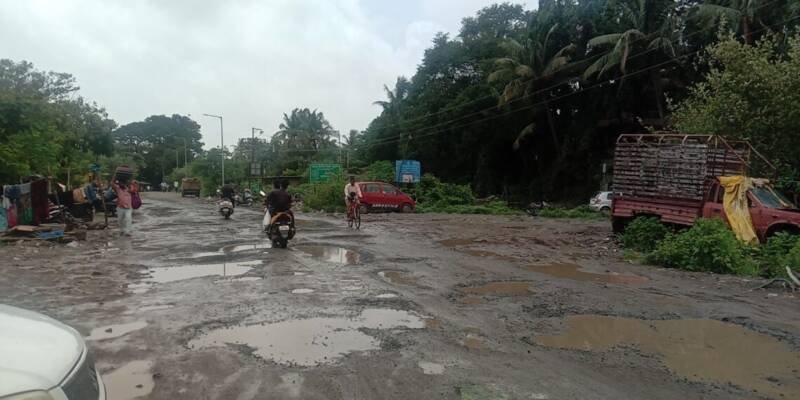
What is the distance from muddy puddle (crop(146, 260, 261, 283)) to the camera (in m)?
8.63

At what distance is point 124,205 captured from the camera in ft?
47.7

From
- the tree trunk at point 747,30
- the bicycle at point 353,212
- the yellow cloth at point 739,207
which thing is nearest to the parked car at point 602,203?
the tree trunk at point 747,30

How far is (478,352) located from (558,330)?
4.06 feet

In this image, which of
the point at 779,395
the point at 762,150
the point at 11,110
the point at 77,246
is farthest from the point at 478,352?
the point at 11,110

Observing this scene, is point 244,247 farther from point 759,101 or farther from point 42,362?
point 759,101

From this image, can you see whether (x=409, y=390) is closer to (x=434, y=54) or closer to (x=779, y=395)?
(x=779, y=395)

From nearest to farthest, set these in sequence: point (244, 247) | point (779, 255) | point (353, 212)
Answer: point (779, 255)
point (244, 247)
point (353, 212)

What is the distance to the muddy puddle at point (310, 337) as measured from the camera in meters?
4.82

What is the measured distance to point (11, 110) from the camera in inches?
667

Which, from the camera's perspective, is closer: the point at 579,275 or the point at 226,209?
the point at 579,275

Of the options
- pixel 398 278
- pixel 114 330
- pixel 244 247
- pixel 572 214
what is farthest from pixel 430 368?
pixel 572 214

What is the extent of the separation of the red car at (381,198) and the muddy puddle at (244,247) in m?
13.0

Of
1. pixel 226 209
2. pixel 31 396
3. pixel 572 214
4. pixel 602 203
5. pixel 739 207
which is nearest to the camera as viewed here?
pixel 31 396

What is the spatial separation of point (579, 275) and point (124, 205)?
37.6 feet
